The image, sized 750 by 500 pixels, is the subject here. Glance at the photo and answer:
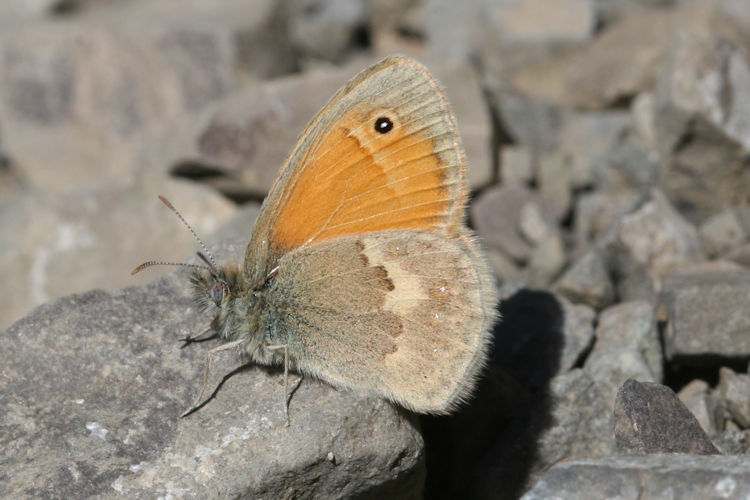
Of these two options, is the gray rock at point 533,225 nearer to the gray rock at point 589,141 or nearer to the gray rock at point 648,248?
the gray rock at point 589,141

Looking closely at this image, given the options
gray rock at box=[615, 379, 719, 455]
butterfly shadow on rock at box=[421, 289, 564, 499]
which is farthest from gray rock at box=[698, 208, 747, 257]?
gray rock at box=[615, 379, 719, 455]

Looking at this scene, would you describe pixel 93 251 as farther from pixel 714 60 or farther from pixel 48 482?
pixel 714 60

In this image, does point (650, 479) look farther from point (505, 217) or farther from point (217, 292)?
point (505, 217)

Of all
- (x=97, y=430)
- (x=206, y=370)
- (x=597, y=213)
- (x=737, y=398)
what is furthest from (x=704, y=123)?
(x=97, y=430)

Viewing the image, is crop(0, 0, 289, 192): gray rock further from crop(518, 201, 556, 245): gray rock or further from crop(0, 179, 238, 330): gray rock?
crop(518, 201, 556, 245): gray rock

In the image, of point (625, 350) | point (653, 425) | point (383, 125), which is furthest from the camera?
point (625, 350)

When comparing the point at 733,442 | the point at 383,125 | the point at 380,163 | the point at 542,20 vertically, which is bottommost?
the point at 733,442

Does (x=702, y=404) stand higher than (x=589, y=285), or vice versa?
(x=589, y=285)

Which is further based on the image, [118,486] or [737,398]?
[737,398]
